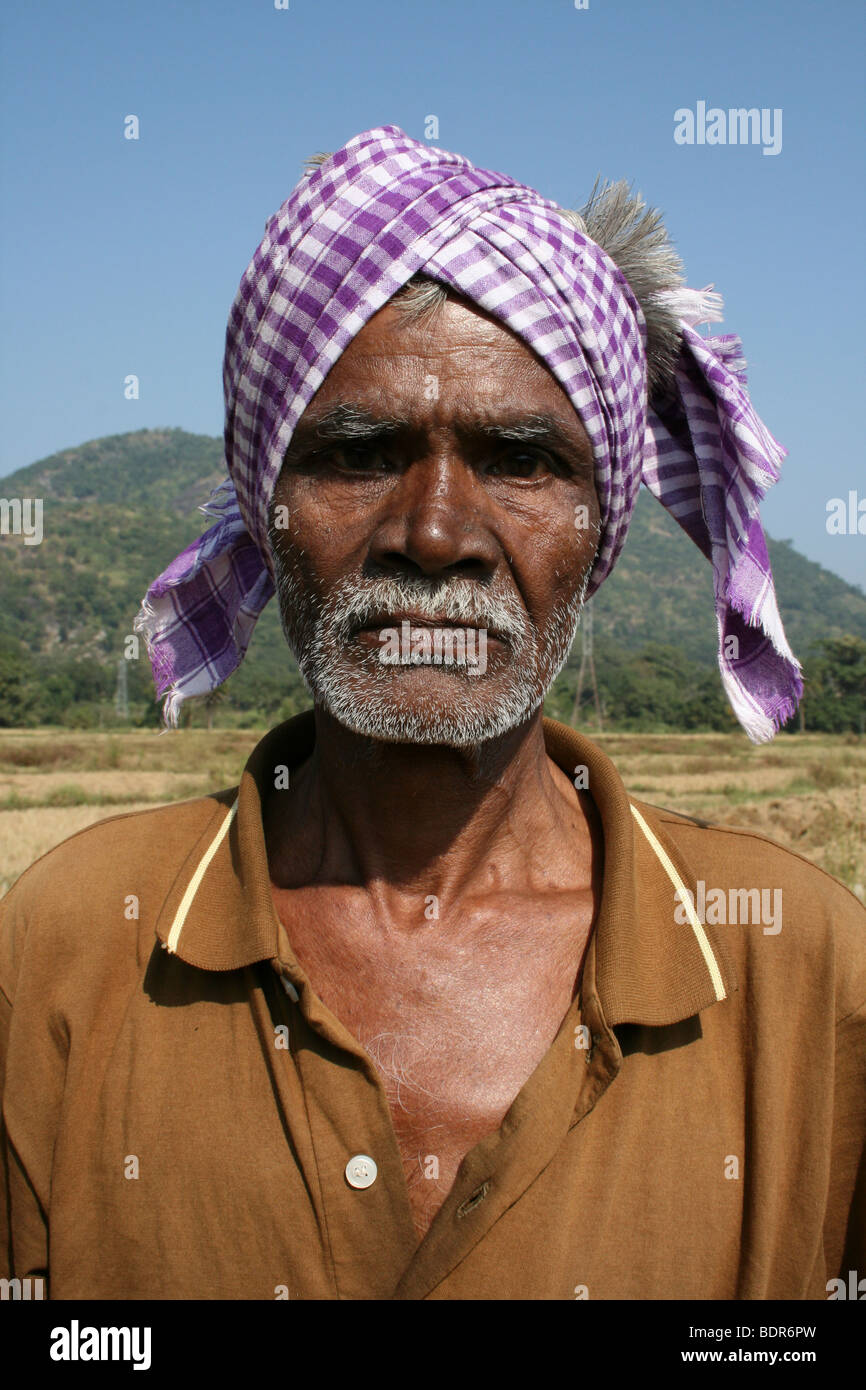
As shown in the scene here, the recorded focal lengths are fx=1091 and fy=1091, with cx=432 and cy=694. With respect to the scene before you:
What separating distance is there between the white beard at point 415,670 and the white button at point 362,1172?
34.5 inches

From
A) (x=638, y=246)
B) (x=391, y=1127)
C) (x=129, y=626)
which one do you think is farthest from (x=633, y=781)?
(x=391, y=1127)

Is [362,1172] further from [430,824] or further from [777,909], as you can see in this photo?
[777,909]

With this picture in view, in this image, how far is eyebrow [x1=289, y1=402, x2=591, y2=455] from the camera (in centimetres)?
242

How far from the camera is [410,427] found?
2410mm

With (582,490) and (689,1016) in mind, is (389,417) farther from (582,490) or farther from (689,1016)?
(689,1016)

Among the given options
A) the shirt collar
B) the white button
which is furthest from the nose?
the white button

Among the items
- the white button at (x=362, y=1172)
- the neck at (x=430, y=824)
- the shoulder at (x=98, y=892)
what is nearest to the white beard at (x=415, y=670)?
the neck at (x=430, y=824)

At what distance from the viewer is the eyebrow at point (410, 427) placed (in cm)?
242

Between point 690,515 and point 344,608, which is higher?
point 690,515

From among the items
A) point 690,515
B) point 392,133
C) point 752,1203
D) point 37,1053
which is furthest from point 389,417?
point 752,1203

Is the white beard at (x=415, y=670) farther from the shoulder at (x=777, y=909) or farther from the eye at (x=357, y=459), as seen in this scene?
the shoulder at (x=777, y=909)

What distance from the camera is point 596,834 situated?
2838mm

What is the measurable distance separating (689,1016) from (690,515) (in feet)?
4.86

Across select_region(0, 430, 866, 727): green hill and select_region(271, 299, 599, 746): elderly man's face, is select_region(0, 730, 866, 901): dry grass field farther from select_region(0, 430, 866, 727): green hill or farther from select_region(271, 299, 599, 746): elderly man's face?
select_region(271, 299, 599, 746): elderly man's face
